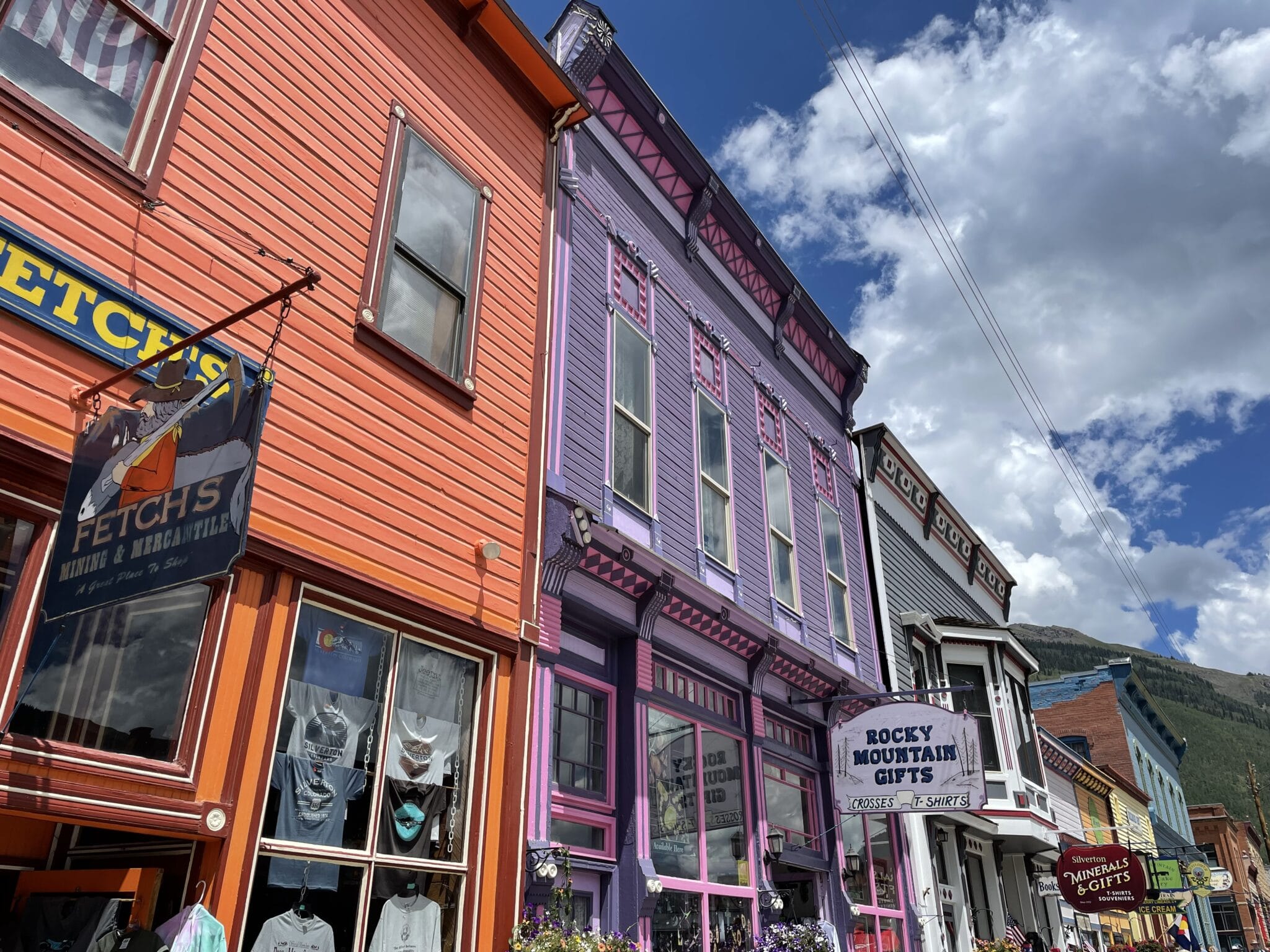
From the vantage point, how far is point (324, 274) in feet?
24.4

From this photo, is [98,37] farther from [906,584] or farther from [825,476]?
[906,584]

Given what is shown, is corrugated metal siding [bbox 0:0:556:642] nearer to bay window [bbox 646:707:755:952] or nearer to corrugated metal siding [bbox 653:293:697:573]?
corrugated metal siding [bbox 653:293:697:573]

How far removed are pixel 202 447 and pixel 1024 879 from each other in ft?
77.7

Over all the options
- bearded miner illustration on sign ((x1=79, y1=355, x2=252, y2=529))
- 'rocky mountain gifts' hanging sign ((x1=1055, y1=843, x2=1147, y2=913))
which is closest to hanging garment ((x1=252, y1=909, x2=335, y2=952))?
bearded miner illustration on sign ((x1=79, y1=355, x2=252, y2=529))

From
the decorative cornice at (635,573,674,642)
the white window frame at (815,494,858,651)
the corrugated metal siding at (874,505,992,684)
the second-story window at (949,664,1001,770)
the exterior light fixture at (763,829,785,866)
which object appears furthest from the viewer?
the second-story window at (949,664,1001,770)

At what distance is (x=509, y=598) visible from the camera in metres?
8.51

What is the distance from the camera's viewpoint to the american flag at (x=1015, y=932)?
62.3 ft

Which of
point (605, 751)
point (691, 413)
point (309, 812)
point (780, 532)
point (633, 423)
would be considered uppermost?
point (691, 413)

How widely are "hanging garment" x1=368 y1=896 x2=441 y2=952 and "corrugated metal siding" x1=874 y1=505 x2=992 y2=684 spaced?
1272 centimetres

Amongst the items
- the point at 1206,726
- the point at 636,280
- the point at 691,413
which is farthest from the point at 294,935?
the point at 1206,726

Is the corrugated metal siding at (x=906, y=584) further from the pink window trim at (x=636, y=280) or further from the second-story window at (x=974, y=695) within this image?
the pink window trim at (x=636, y=280)

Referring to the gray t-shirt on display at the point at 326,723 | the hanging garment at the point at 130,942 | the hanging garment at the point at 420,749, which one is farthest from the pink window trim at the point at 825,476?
the hanging garment at the point at 130,942

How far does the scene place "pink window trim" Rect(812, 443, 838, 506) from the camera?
671 inches

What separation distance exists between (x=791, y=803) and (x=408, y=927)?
7.81 metres
